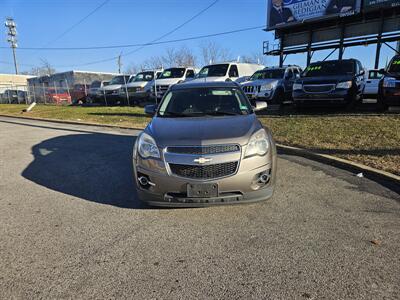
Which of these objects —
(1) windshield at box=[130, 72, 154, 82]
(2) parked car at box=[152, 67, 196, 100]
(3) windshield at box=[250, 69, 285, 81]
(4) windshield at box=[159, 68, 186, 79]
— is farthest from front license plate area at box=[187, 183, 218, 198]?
(1) windshield at box=[130, 72, 154, 82]

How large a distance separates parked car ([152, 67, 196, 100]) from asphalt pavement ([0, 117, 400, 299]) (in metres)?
12.8

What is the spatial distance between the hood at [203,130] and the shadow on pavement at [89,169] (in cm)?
104

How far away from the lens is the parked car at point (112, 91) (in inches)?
826

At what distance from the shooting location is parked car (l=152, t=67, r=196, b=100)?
17.7 m

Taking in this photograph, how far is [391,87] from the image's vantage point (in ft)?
30.8

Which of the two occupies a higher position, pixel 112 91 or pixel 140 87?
pixel 140 87

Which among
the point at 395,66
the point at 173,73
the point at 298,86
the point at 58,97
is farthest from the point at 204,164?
the point at 58,97

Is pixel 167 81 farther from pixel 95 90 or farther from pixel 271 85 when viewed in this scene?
pixel 95 90

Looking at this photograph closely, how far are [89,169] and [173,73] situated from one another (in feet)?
43.8

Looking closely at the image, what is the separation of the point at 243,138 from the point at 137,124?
27.5 feet

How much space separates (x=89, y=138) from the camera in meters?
9.66

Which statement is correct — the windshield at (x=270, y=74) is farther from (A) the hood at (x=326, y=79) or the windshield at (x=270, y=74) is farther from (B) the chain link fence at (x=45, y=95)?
(B) the chain link fence at (x=45, y=95)

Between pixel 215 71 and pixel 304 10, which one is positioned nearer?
pixel 215 71

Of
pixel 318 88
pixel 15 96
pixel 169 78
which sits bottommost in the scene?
pixel 15 96
